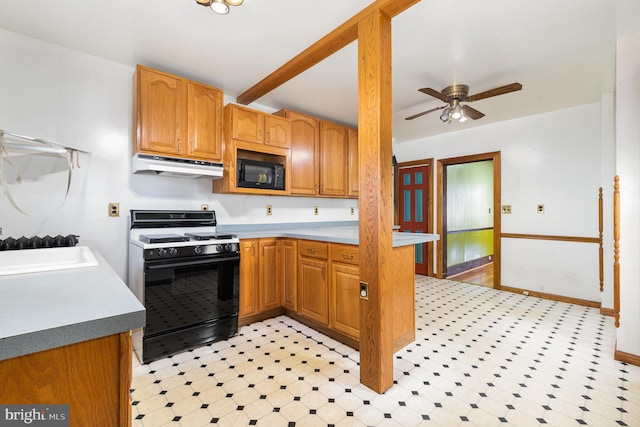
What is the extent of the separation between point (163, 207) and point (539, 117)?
475 centimetres

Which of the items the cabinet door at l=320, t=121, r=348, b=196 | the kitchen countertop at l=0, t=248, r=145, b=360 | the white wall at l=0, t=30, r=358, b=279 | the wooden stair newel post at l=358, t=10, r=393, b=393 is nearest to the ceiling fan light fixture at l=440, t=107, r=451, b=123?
the wooden stair newel post at l=358, t=10, r=393, b=393

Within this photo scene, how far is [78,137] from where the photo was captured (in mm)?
2461

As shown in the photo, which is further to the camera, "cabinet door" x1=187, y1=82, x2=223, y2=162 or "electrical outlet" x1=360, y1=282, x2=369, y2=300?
"cabinet door" x1=187, y1=82, x2=223, y2=162

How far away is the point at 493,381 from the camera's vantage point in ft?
6.42

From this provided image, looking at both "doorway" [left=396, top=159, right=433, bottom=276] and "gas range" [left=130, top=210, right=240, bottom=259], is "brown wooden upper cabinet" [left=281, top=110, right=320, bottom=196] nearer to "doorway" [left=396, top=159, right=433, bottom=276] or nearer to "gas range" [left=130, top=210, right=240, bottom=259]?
"gas range" [left=130, top=210, right=240, bottom=259]

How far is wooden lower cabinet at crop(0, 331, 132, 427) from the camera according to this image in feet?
2.26

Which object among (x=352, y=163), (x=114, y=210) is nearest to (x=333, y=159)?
(x=352, y=163)

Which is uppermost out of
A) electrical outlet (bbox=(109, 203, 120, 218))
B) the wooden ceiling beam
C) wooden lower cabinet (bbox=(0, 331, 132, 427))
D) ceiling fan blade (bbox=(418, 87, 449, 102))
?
the wooden ceiling beam

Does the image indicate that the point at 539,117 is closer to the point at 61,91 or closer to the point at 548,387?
the point at 548,387

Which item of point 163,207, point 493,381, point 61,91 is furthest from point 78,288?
point 493,381

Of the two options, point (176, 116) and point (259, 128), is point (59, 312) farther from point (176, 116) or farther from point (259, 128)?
point (259, 128)

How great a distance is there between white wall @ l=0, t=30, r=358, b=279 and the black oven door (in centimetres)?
72

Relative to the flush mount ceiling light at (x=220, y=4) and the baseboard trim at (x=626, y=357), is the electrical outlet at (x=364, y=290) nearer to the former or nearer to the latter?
the flush mount ceiling light at (x=220, y=4)

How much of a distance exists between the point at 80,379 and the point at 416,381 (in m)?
1.90
